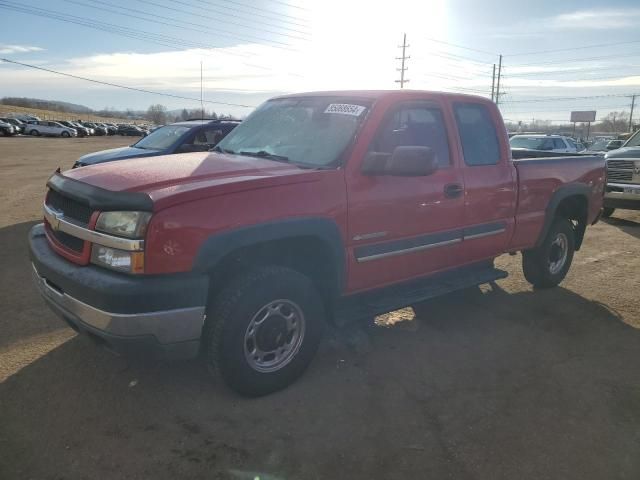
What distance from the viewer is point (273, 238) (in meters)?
3.12

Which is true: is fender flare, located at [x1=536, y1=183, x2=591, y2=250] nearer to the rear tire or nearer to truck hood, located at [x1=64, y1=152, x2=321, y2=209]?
the rear tire

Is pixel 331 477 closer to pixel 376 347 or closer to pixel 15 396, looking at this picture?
pixel 376 347

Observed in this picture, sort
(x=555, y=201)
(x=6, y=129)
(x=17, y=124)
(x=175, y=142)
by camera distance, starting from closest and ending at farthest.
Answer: (x=555, y=201) < (x=175, y=142) < (x=6, y=129) < (x=17, y=124)

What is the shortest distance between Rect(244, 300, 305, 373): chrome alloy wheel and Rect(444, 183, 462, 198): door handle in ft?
5.32

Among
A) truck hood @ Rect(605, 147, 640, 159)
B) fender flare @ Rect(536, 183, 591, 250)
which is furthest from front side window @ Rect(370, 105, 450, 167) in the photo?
truck hood @ Rect(605, 147, 640, 159)

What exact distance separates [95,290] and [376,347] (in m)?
2.33

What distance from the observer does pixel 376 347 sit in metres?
4.23

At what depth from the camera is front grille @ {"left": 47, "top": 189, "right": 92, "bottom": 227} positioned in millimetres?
3068

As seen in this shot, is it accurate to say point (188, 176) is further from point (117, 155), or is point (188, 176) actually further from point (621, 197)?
point (621, 197)

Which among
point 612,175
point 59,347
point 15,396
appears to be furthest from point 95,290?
point 612,175

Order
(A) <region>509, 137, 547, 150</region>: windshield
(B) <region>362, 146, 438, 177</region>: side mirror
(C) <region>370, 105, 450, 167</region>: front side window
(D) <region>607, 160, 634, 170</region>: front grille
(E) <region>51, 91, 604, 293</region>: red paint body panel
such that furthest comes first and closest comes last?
1. (A) <region>509, 137, 547, 150</region>: windshield
2. (D) <region>607, 160, 634, 170</region>: front grille
3. (C) <region>370, 105, 450, 167</region>: front side window
4. (B) <region>362, 146, 438, 177</region>: side mirror
5. (E) <region>51, 91, 604, 293</region>: red paint body panel

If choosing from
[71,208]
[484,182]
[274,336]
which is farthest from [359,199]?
[71,208]

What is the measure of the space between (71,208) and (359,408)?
88.9 inches

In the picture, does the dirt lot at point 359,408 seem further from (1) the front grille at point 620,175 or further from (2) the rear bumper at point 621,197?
(1) the front grille at point 620,175
